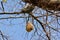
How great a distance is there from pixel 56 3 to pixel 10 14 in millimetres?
758

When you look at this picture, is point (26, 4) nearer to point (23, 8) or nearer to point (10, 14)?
point (23, 8)

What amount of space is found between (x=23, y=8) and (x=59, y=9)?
1.67 ft

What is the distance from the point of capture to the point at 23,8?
2111 millimetres

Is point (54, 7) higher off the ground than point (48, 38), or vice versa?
point (54, 7)

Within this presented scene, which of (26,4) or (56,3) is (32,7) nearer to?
(26,4)

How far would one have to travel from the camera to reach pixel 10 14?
2.26 m

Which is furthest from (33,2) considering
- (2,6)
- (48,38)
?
(48,38)

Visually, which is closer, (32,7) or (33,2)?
(33,2)

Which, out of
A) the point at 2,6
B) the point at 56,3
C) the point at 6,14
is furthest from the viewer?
the point at 6,14

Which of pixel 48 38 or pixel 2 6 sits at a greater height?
pixel 2 6

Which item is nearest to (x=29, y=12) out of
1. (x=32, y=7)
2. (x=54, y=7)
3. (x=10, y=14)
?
(x=32, y=7)

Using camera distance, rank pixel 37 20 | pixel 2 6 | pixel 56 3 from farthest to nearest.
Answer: pixel 37 20 → pixel 2 6 → pixel 56 3

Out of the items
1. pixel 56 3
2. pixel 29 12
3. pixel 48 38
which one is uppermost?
pixel 56 3

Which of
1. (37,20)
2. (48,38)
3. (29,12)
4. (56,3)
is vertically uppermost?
(56,3)
